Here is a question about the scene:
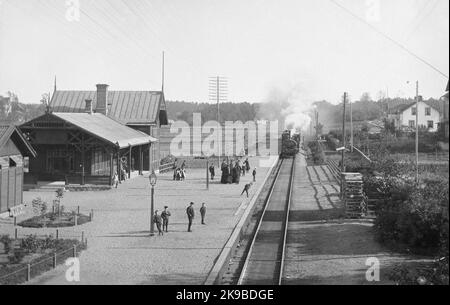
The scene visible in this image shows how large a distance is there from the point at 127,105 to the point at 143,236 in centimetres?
3367

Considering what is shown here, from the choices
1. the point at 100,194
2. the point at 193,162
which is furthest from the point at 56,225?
the point at 193,162

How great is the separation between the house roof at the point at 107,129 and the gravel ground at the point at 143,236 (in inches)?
149

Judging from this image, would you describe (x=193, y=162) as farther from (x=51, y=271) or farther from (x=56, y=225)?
(x=51, y=271)

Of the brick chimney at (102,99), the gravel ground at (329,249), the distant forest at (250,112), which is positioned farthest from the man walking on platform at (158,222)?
the distant forest at (250,112)

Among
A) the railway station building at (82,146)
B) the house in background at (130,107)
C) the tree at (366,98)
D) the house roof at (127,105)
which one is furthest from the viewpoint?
the tree at (366,98)

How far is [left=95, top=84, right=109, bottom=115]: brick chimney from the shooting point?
49.2 metres

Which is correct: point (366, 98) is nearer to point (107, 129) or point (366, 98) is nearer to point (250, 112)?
point (250, 112)

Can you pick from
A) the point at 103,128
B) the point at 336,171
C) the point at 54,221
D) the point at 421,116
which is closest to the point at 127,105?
the point at 103,128

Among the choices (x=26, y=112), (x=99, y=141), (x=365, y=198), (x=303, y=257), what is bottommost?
(x=303, y=257)

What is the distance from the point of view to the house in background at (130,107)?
4944cm

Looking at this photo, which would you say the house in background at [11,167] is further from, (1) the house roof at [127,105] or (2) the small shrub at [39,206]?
(1) the house roof at [127,105]

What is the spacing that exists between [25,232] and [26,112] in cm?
11695

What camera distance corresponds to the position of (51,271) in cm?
1557

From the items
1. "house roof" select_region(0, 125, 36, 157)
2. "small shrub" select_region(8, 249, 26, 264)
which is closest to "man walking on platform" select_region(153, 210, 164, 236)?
"small shrub" select_region(8, 249, 26, 264)
